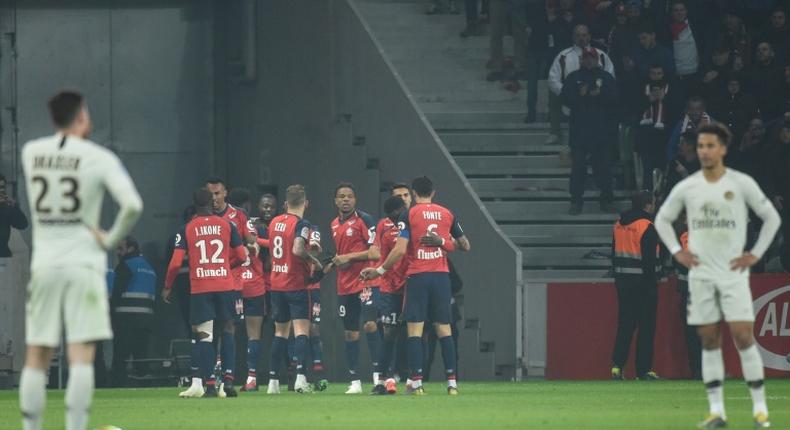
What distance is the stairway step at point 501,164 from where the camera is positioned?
27102 mm

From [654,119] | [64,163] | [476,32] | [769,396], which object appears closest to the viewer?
[64,163]

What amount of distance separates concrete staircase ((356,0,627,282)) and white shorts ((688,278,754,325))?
10.7 m

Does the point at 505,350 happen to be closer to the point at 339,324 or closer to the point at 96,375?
the point at 339,324

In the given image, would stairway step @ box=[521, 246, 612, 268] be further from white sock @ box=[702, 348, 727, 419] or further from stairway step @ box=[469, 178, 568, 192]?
white sock @ box=[702, 348, 727, 419]

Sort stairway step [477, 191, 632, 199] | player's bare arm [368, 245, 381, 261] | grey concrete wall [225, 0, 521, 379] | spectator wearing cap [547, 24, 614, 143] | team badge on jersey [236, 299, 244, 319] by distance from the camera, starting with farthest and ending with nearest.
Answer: stairway step [477, 191, 632, 199]
spectator wearing cap [547, 24, 614, 143]
grey concrete wall [225, 0, 521, 379]
team badge on jersey [236, 299, 244, 319]
player's bare arm [368, 245, 381, 261]

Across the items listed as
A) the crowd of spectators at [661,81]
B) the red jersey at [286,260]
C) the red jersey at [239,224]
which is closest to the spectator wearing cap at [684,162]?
the crowd of spectators at [661,81]

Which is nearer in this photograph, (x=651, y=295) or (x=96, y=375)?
(x=651, y=295)

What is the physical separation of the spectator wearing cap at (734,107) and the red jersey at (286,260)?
7.36m

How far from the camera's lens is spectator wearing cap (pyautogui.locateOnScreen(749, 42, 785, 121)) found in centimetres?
2552

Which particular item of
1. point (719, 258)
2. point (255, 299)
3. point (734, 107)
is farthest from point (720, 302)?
point (734, 107)

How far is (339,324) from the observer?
26.8 metres

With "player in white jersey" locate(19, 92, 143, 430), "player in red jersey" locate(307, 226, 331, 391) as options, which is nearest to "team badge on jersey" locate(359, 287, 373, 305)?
"player in red jersey" locate(307, 226, 331, 391)

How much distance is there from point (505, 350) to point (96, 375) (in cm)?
608

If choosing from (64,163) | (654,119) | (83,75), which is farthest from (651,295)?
(64,163)
